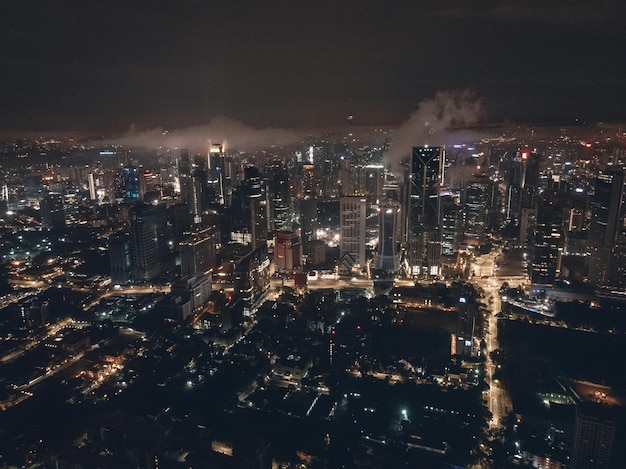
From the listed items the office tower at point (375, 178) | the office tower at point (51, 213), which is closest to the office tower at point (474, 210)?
the office tower at point (375, 178)

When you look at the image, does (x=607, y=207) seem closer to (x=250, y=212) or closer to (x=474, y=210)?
(x=474, y=210)

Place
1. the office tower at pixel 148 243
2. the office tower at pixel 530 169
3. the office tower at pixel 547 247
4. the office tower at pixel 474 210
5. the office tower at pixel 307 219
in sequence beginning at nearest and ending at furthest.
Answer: the office tower at pixel 547 247
the office tower at pixel 148 243
the office tower at pixel 307 219
the office tower at pixel 474 210
the office tower at pixel 530 169

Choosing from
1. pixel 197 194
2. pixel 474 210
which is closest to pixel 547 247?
pixel 474 210

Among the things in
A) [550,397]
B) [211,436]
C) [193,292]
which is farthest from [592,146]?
[211,436]

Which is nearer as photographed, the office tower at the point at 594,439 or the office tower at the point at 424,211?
the office tower at the point at 594,439

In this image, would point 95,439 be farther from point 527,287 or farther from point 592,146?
point 592,146

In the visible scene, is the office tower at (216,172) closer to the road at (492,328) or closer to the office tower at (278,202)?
the office tower at (278,202)
